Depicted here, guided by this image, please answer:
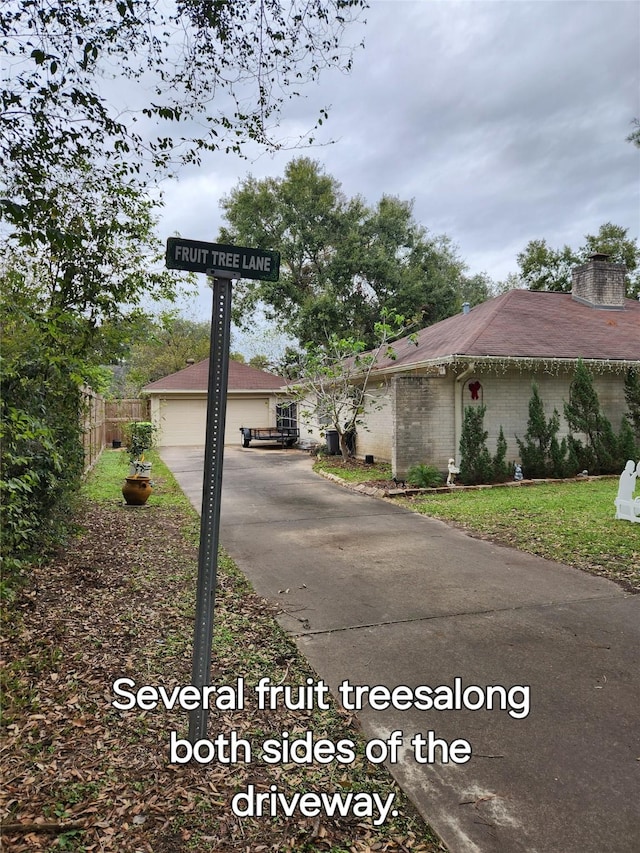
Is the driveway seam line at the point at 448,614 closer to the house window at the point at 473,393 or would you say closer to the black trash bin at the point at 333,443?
the house window at the point at 473,393

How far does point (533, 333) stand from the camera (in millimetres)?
12086

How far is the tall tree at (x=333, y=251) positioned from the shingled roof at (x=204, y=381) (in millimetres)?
2589

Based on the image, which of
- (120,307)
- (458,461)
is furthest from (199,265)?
(458,461)

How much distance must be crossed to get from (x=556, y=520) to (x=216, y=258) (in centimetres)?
668

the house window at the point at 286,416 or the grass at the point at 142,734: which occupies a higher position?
the house window at the point at 286,416

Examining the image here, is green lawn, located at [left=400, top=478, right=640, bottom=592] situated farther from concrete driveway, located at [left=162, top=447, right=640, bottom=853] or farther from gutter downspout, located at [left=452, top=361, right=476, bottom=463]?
gutter downspout, located at [left=452, top=361, right=476, bottom=463]

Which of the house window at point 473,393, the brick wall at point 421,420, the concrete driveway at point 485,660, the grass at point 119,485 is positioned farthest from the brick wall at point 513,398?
the grass at point 119,485

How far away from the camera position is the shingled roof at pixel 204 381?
23.3 meters

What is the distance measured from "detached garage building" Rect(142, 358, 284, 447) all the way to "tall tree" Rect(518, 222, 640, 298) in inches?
535

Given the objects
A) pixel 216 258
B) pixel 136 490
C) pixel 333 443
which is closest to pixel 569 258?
pixel 333 443

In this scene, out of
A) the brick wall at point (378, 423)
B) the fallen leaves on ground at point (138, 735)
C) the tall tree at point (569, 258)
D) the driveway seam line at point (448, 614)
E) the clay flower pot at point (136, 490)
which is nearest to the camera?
the fallen leaves on ground at point (138, 735)

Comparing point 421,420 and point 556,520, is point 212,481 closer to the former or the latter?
point 556,520

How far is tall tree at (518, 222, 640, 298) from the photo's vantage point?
2462 cm

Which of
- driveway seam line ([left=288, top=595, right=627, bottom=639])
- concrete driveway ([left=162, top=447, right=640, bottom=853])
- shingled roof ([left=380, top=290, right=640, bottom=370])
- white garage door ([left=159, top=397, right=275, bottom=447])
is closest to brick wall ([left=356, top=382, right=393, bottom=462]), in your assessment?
shingled roof ([left=380, top=290, right=640, bottom=370])
